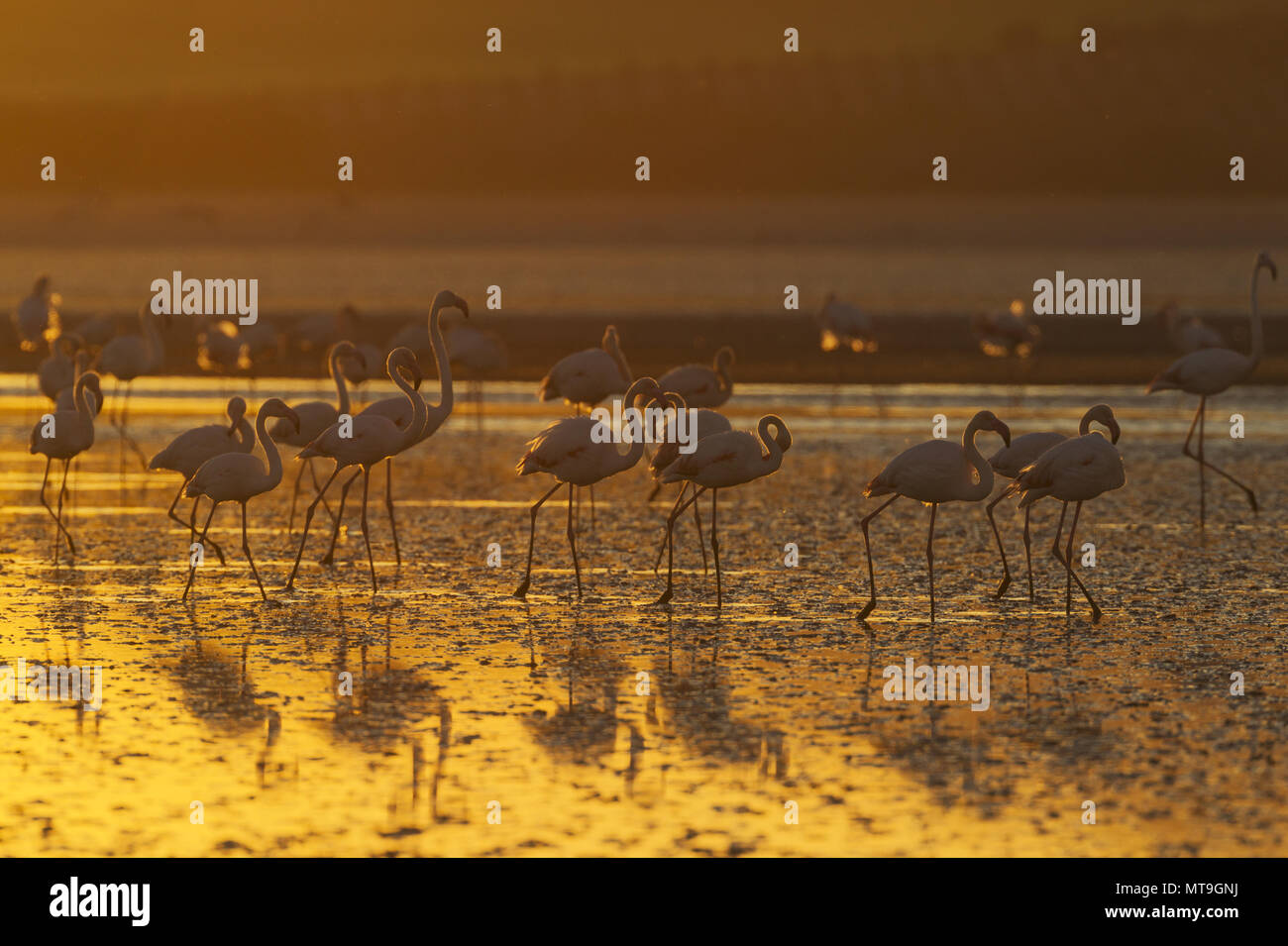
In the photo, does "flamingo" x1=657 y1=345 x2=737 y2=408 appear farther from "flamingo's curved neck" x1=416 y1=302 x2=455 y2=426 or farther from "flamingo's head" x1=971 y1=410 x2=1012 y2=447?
"flamingo's head" x1=971 y1=410 x2=1012 y2=447

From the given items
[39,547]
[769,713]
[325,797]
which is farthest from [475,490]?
[325,797]

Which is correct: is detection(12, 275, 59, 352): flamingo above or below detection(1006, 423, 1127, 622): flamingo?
above

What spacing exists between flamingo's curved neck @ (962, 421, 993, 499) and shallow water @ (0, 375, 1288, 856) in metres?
0.71

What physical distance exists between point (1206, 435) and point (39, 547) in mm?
12201

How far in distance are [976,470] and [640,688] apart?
9.56 feet

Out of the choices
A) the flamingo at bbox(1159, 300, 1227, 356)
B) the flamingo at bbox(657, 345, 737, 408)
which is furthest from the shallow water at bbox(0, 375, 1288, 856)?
the flamingo at bbox(1159, 300, 1227, 356)

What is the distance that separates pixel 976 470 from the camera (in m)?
11.0

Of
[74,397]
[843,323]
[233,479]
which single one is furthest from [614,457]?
[843,323]

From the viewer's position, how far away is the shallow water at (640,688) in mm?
6988

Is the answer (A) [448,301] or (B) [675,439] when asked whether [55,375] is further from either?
(B) [675,439]

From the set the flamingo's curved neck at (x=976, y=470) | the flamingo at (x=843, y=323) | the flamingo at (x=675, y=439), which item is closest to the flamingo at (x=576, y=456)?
the flamingo at (x=675, y=439)

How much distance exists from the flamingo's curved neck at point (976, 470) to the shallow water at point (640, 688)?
0.71 meters

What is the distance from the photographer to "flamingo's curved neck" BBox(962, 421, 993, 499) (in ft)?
35.5

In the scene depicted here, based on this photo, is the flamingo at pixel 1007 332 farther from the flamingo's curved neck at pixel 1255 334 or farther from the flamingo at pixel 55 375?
the flamingo at pixel 55 375
